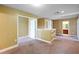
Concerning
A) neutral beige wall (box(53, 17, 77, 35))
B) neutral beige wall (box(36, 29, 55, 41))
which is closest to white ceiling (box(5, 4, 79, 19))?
neutral beige wall (box(53, 17, 77, 35))

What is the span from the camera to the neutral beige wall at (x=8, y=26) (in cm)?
320

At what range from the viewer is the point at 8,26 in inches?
135

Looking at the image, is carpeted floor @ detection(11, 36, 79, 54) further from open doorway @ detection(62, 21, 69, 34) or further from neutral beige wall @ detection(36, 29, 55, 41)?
open doorway @ detection(62, 21, 69, 34)

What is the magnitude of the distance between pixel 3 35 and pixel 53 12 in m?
1.70

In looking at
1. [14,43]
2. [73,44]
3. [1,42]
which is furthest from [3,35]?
[73,44]

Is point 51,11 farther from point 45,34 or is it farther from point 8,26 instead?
point 8,26

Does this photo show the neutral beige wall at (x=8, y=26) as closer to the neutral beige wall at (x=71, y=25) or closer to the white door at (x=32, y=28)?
the white door at (x=32, y=28)

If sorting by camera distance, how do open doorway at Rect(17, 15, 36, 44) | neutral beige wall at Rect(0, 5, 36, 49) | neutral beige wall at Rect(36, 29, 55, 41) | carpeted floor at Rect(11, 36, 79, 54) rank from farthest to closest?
neutral beige wall at Rect(36, 29, 55, 41), open doorway at Rect(17, 15, 36, 44), neutral beige wall at Rect(0, 5, 36, 49), carpeted floor at Rect(11, 36, 79, 54)

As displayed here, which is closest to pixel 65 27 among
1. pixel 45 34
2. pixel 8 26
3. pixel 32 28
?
pixel 45 34

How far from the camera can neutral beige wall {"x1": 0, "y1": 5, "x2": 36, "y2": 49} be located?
3198 mm

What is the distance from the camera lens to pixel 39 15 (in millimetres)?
3174

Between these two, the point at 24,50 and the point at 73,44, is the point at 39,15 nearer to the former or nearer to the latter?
the point at 24,50
